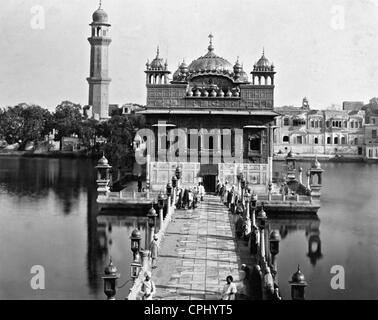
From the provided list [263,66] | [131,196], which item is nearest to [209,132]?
[263,66]

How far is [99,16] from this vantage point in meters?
58.2

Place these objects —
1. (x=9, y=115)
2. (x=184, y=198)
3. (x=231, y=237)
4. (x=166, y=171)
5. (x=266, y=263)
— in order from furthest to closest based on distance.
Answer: (x=9, y=115)
(x=166, y=171)
(x=184, y=198)
(x=231, y=237)
(x=266, y=263)

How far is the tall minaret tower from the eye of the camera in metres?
59.3

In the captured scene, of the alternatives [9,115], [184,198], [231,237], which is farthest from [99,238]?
[9,115]

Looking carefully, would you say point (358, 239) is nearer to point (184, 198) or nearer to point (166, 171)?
point (184, 198)

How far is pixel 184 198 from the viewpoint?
67.5 ft

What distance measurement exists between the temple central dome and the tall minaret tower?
3117 cm

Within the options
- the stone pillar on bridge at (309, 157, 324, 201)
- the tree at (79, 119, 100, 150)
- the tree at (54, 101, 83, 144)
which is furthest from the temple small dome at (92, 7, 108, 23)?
the stone pillar on bridge at (309, 157, 324, 201)

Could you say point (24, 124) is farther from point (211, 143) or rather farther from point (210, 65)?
point (211, 143)

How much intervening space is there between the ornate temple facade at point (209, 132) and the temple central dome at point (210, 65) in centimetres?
114

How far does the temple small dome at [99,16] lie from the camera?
58.3 meters

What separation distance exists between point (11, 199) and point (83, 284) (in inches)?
575

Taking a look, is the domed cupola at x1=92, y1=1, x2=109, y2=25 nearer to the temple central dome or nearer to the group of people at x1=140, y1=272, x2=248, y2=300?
the temple central dome

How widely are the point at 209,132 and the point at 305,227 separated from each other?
24.1 ft
